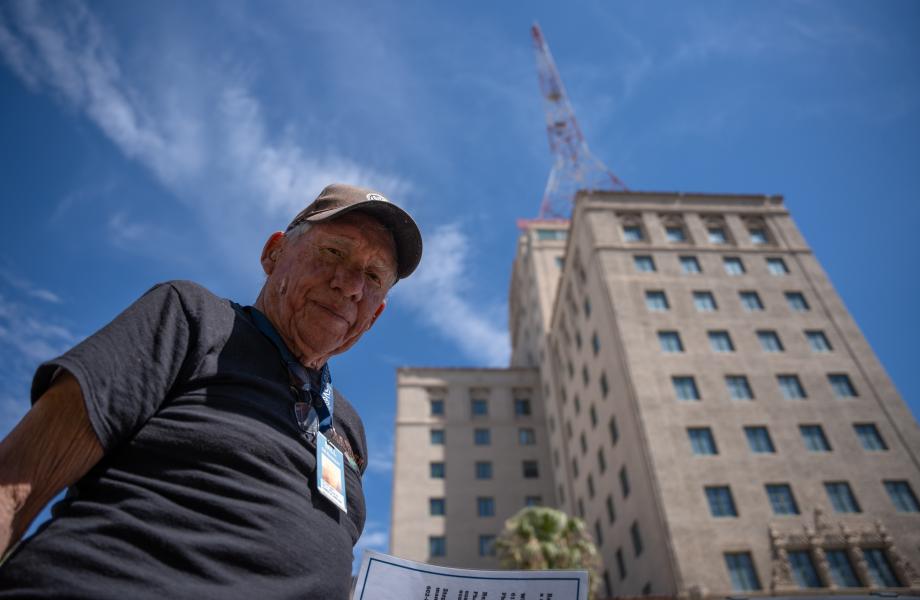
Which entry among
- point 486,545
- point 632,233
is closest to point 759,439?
point 632,233

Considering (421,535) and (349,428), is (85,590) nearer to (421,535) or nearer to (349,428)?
(349,428)

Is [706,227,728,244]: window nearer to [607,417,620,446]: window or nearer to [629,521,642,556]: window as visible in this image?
[607,417,620,446]: window

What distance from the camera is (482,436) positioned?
143 ft

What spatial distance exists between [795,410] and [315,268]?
1131 inches

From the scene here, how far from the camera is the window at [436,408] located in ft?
148

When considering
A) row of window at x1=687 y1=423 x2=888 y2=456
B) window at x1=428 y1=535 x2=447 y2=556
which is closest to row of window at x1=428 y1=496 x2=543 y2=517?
window at x1=428 y1=535 x2=447 y2=556

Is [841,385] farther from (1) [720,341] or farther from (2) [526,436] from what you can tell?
(2) [526,436]

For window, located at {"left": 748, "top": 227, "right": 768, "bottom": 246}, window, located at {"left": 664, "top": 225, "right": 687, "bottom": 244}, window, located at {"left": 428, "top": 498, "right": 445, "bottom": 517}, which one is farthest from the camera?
window, located at {"left": 428, "top": 498, "right": 445, "bottom": 517}

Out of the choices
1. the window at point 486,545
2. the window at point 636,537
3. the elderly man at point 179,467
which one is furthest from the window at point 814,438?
the elderly man at point 179,467

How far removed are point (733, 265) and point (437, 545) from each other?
27816mm

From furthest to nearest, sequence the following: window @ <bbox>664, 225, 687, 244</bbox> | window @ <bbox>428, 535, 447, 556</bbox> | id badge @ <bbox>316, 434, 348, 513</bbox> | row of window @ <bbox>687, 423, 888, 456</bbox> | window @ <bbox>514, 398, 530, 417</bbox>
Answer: window @ <bbox>514, 398, 530, 417</bbox> → window @ <bbox>428, 535, 447, 556</bbox> → window @ <bbox>664, 225, 687, 244</bbox> → row of window @ <bbox>687, 423, 888, 456</bbox> → id badge @ <bbox>316, 434, 348, 513</bbox>

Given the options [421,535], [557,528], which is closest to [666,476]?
[557,528]

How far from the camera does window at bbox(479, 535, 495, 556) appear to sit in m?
36.8

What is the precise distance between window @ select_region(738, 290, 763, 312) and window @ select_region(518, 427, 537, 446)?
2075 centimetres
